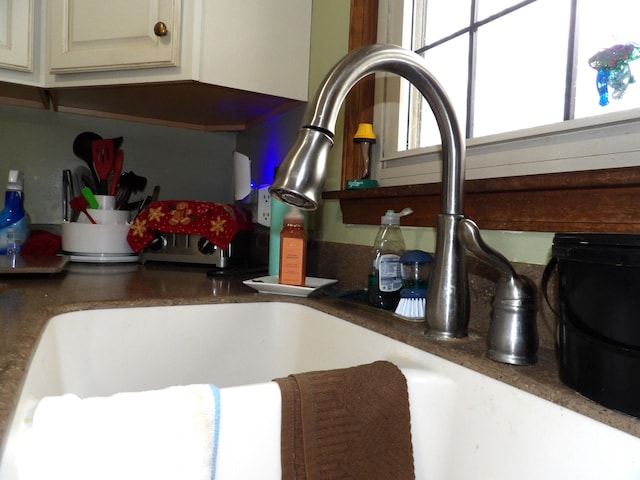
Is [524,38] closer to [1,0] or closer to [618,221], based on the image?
[618,221]

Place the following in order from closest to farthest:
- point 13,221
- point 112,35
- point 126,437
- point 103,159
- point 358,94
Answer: point 126,437, point 358,94, point 112,35, point 13,221, point 103,159

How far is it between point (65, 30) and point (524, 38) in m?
1.23

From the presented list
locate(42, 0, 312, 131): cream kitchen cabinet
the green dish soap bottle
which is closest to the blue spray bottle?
locate(42, 0, 312, 131): cream kitchen cabinet

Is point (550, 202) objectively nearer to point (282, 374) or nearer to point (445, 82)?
point (445, 82)

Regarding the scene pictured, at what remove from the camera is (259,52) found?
1301 millimetres

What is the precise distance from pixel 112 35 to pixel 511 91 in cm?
107

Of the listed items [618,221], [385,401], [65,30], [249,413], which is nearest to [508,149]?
[618,221]

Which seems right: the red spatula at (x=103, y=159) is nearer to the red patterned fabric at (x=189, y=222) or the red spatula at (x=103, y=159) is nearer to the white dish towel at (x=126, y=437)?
the red patterned fabric at (x=189, y=222)

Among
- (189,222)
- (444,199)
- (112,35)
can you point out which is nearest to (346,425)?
(444,199)

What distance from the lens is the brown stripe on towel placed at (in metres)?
0.48

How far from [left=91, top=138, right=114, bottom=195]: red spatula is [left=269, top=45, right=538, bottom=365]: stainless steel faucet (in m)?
1.27

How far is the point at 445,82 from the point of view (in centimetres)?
99

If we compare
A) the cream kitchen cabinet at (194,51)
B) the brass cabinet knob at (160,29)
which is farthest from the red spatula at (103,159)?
the brass cabinet knob at (160,29)

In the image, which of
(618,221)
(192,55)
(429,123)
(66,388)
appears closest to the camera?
(618,221)
